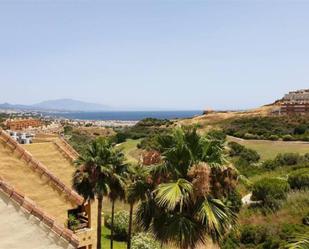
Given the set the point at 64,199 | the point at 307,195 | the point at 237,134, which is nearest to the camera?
the point at 64,199

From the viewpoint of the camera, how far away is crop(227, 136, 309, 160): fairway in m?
59.4

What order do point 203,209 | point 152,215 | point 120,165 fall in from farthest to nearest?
point 120,165
point 152,215
point 203,209

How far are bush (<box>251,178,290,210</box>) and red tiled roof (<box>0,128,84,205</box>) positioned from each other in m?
19.9

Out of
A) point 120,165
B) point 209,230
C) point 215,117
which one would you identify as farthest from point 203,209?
point 215,117

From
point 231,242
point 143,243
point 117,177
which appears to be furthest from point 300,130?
point 117,177

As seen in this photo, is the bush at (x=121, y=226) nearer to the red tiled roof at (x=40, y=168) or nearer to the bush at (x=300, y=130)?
the red tiled roof at (x=40, y=168)

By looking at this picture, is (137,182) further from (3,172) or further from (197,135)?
(3,172)

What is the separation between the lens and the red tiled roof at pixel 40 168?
15.0 m

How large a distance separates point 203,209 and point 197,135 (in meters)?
2.12

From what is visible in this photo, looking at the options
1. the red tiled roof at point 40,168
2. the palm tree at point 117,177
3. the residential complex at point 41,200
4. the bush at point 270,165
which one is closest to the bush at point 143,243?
the residential complex at point 41,200

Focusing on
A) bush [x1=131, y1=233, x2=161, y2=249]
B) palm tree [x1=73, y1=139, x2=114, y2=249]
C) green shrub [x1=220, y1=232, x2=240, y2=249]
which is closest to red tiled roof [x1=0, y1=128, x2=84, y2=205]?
palm tree [x1=73, y1=139, x2=114, y2=249]

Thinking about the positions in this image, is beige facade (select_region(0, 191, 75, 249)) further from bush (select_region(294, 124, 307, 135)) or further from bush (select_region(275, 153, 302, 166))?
bush (select_region(294, 124, 307, 135))

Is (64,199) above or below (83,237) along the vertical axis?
above

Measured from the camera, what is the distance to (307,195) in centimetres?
3341
